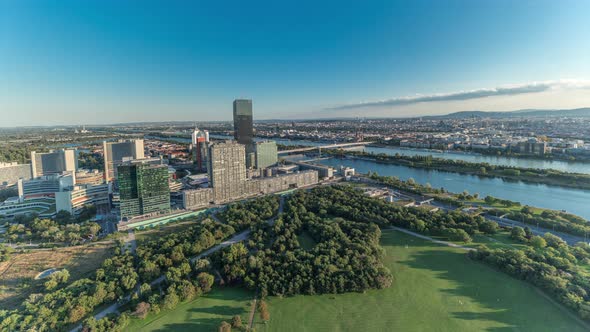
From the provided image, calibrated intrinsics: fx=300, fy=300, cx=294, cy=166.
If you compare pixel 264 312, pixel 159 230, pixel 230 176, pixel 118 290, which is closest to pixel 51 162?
pixel 230 176

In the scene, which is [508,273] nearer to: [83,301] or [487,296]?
[487,296]

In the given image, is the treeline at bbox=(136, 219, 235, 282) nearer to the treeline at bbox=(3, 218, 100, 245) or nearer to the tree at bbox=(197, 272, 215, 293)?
the tree at bbox=(197, 272, 215, 293)

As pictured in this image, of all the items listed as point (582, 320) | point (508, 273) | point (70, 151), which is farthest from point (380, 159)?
point (70, 151)

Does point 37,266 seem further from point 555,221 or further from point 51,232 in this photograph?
point 555,221

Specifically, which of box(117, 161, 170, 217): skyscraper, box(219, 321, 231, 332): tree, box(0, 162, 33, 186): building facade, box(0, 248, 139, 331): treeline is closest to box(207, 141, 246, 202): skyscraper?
box(117, 161, 170, 217): skyscraper

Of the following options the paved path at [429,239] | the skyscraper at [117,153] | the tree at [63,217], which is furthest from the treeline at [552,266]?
the skyscraper at [117,153]

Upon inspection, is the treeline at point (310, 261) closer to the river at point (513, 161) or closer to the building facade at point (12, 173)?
the building facade at point (12, 173)

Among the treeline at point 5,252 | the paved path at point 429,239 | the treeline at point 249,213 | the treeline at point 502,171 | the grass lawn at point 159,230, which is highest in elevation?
the treeline at point 502,171
